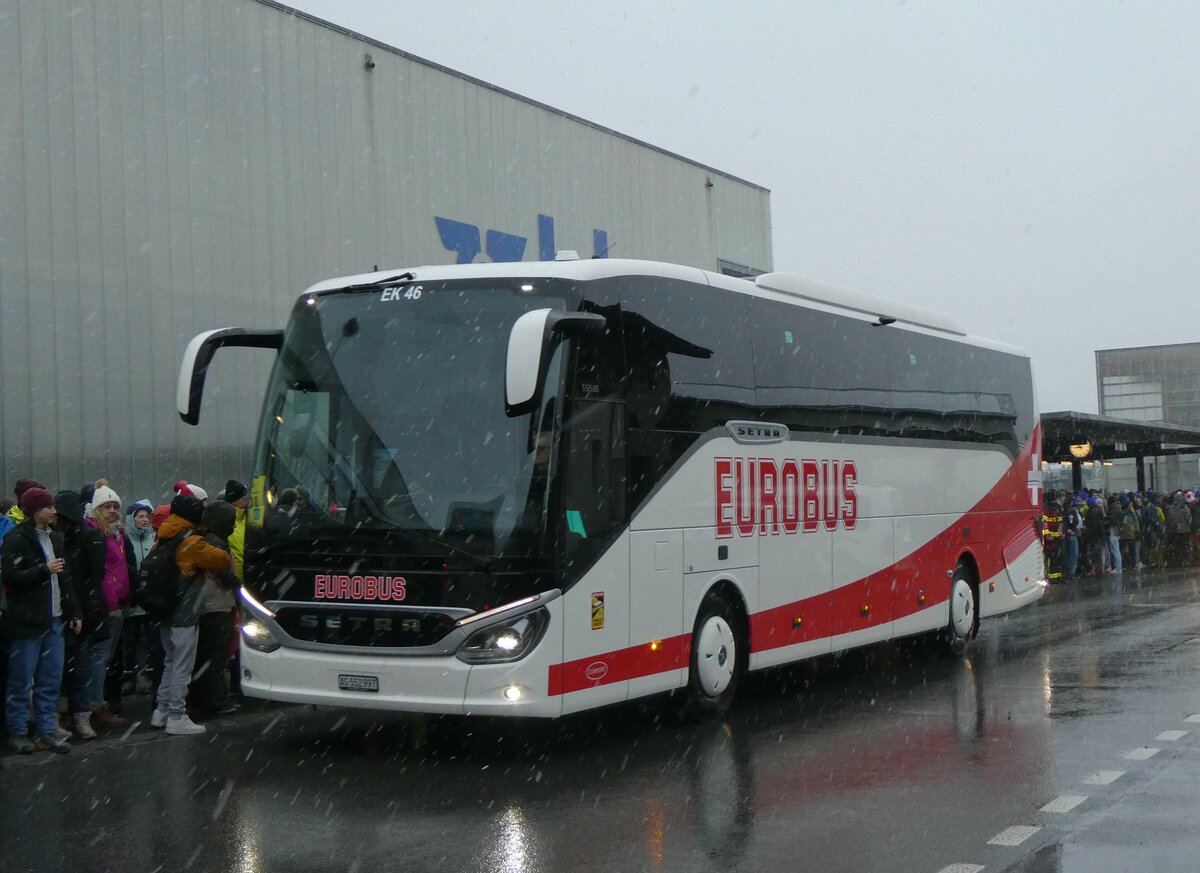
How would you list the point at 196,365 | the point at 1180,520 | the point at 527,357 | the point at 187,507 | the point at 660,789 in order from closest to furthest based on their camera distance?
1. the point at 527,357
2. the point at 660,789
3. the point at 196,365
4. the point at 187,507
5. the point at 1180,520

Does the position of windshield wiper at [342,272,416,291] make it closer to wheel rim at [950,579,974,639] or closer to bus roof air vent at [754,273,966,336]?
bus roof air vent at [754,273,966,336]

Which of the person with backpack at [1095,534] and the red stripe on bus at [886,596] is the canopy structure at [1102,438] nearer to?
the person with backpack at [1095,534]

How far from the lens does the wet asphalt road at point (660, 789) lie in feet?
21.6

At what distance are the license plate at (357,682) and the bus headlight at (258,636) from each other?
622 mm

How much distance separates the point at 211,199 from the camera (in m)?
15.3

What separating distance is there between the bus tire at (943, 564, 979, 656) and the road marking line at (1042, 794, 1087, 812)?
717cm

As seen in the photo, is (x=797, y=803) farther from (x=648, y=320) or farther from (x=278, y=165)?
(x=278, y=165)

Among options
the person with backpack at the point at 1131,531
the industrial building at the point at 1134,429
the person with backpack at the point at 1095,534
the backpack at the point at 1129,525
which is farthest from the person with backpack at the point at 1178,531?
the person with backpack at the point at 1095,534

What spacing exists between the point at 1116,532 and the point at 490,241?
19938 mm

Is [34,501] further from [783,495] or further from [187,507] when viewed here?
[783,495]

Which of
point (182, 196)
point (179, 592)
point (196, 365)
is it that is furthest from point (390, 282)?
point (182, 196)

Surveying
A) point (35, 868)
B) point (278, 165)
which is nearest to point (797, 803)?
point (35, 868)

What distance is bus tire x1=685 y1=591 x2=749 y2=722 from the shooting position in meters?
10.2

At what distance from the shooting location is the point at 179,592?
416 inches
